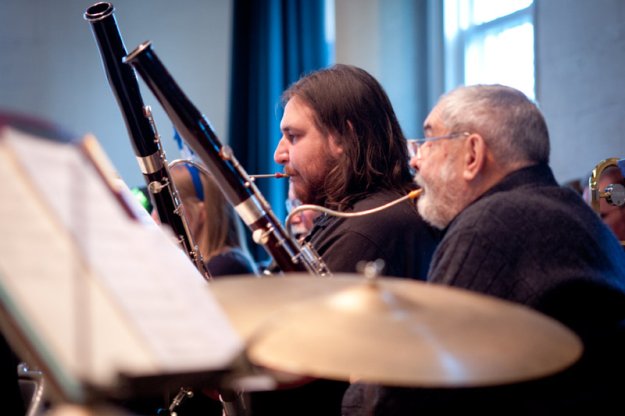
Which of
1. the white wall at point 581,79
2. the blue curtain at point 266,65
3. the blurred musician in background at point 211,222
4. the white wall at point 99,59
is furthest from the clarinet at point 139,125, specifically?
the white wall at point 99,59

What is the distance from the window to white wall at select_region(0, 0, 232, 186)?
1.48 m

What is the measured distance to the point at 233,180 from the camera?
5.06 feet

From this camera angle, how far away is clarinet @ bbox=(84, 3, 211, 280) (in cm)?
165

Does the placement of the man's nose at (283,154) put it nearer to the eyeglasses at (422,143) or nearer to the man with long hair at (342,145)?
the man with long hair at (342,145)

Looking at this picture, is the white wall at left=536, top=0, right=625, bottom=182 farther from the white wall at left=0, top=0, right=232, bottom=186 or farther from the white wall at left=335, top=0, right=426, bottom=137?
the white wall at left=0, top=0, right=232, bottom=186

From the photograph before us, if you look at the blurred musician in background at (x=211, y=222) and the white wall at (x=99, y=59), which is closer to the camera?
the blurred musician in background at (x=211, y=222)

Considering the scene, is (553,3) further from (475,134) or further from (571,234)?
(571,234)

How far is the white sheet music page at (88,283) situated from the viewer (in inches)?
26.2

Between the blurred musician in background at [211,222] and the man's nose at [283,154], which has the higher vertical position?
the man's nose at [283,154]

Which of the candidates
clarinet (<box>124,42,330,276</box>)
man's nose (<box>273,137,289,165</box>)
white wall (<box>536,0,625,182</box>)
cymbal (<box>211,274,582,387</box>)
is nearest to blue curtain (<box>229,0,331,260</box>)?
white wall (<box>536,0,625,182</box>)

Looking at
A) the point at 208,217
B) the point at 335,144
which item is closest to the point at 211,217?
the point at 208,217

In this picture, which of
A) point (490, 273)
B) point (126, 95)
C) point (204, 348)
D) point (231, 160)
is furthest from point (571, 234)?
point (126, 95)

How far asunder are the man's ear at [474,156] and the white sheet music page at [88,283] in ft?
2.97

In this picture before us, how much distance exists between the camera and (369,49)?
410cm
